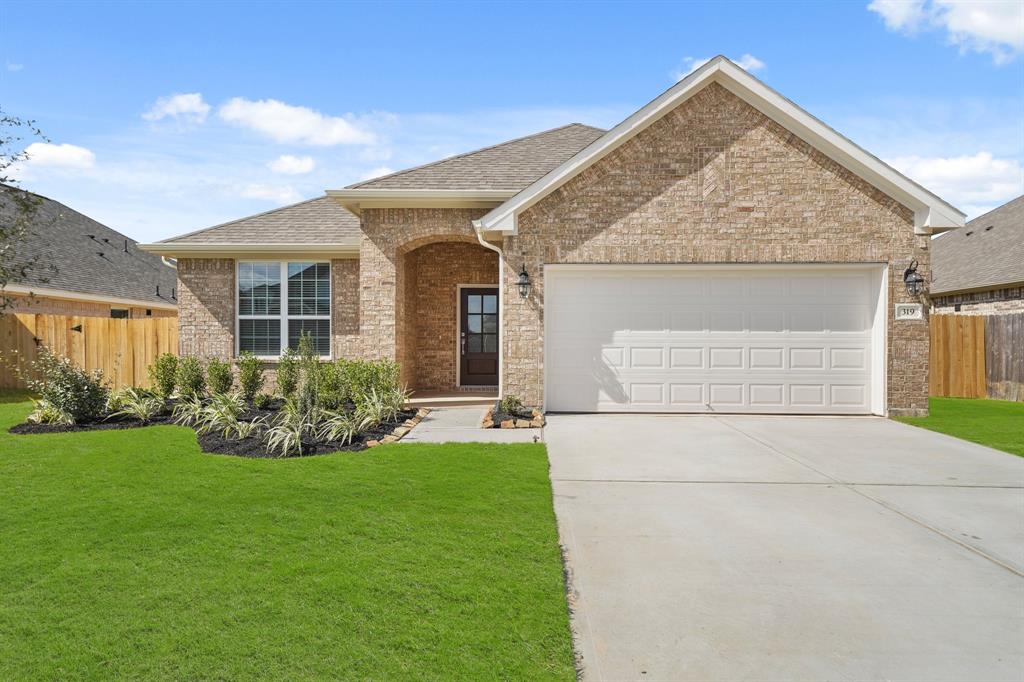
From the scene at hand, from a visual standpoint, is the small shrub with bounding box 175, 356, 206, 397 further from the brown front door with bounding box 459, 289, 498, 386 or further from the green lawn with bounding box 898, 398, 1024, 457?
the green lawn with bounding box 898, 398, 1024, 457

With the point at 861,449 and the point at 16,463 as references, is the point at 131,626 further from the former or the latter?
the point at 861,449

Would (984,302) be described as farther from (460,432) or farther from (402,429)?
(402,429)

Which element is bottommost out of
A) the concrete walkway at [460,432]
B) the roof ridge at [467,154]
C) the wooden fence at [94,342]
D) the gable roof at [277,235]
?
the concrete walkway at [460,432]

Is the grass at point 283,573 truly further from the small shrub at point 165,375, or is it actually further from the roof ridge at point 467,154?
the roof ridge at point 467,154

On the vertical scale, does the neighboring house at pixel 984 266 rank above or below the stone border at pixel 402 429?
above

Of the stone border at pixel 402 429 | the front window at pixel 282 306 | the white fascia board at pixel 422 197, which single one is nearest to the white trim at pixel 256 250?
the front window at pixel 282 306

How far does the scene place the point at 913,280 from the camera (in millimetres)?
Answer: 9961

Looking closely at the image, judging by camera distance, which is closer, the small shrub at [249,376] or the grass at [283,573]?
the grass at [283,573]

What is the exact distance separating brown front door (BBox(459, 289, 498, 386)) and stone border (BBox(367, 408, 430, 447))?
3402 millimetres

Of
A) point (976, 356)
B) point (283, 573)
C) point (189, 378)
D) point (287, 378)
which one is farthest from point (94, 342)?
point (976, 356)

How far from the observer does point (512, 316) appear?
34.1ft

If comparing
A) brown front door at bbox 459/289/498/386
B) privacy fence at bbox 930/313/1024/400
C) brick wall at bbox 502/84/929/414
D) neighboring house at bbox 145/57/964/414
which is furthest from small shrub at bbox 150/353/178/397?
privacy fence at bbox 930/313/1024/400

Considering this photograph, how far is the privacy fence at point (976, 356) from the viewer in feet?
45.6

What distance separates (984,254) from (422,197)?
18.8 m
